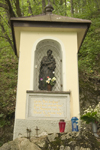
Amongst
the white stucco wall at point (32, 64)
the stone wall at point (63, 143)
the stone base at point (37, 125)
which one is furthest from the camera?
the white stucco wall at point (32, 64)

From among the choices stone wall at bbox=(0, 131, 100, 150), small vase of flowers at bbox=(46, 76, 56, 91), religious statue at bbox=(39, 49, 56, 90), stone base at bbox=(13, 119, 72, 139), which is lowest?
stone wall at bbox=(0, 131, 100, 150)

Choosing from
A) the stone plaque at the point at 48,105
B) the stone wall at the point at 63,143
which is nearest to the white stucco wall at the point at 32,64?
the stone plaque at the point at 48,105

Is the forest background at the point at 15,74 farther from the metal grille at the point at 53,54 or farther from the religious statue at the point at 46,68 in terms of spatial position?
the religious statue at the point at 46,68

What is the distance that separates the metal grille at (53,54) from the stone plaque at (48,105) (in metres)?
0.88

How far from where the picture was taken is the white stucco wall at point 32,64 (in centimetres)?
558

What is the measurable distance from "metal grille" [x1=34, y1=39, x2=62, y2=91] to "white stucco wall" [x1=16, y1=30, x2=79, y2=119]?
0.31m

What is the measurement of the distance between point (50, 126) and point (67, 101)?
0.90 m

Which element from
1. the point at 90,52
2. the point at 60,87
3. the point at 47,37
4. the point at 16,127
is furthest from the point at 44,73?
the point at 90,52

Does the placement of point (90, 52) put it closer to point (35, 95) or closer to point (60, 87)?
point (60, 87)

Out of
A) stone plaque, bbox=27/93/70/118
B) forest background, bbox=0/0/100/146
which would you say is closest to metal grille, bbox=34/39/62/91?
stone plaque, bbox=27/93/70/118

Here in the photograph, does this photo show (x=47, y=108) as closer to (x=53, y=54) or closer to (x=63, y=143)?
(x=63, y=143)

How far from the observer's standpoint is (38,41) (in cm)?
632

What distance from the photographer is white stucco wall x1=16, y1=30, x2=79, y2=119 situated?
18.3 ft

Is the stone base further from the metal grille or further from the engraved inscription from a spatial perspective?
the metal grille
